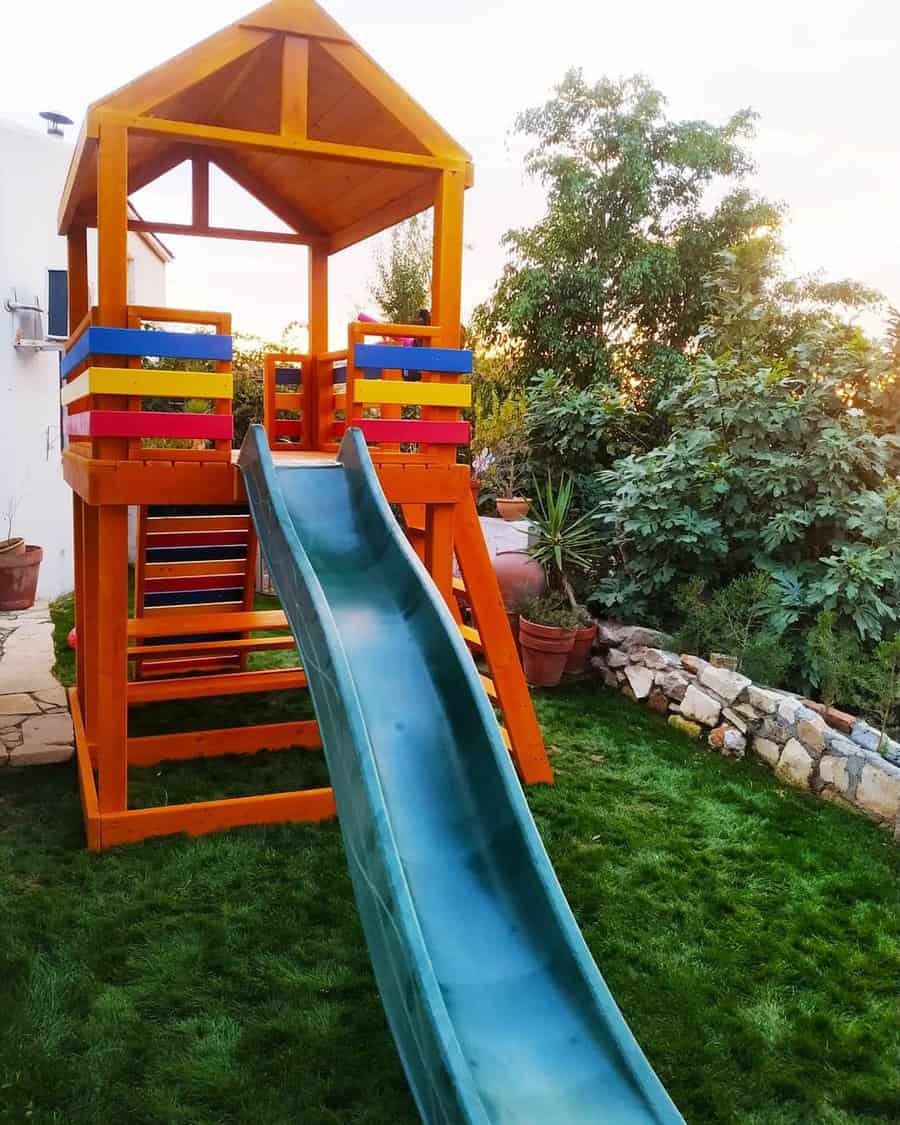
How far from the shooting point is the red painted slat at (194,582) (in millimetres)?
5953

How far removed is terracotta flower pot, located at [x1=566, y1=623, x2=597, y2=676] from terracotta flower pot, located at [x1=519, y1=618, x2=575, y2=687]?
0.08 meters

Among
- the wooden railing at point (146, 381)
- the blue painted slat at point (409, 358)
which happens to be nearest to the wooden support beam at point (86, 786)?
the wooden railing at point (146, 381)

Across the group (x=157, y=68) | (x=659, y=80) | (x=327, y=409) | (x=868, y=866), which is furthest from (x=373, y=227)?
(x=659, y=80)

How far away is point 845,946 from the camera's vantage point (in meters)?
3.37

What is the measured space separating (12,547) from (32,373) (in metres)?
1.90

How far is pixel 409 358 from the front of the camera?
14.0 ft

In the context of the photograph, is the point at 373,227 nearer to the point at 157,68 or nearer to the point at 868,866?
the point at 157,68

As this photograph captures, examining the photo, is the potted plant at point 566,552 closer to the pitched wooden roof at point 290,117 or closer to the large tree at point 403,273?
the pitched wooden roof at point 290,117

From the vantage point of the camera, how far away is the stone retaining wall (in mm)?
4500

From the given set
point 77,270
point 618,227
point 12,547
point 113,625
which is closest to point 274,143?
point 77,270

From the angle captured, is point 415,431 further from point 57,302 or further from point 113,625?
point 57,302

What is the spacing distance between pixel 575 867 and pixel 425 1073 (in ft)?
6.26

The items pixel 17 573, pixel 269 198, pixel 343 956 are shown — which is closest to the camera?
pixel 343 956

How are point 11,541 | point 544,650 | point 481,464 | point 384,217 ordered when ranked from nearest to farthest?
1. point 384,217
2. point 544,650
3. point 11,541
4. point 481,464
